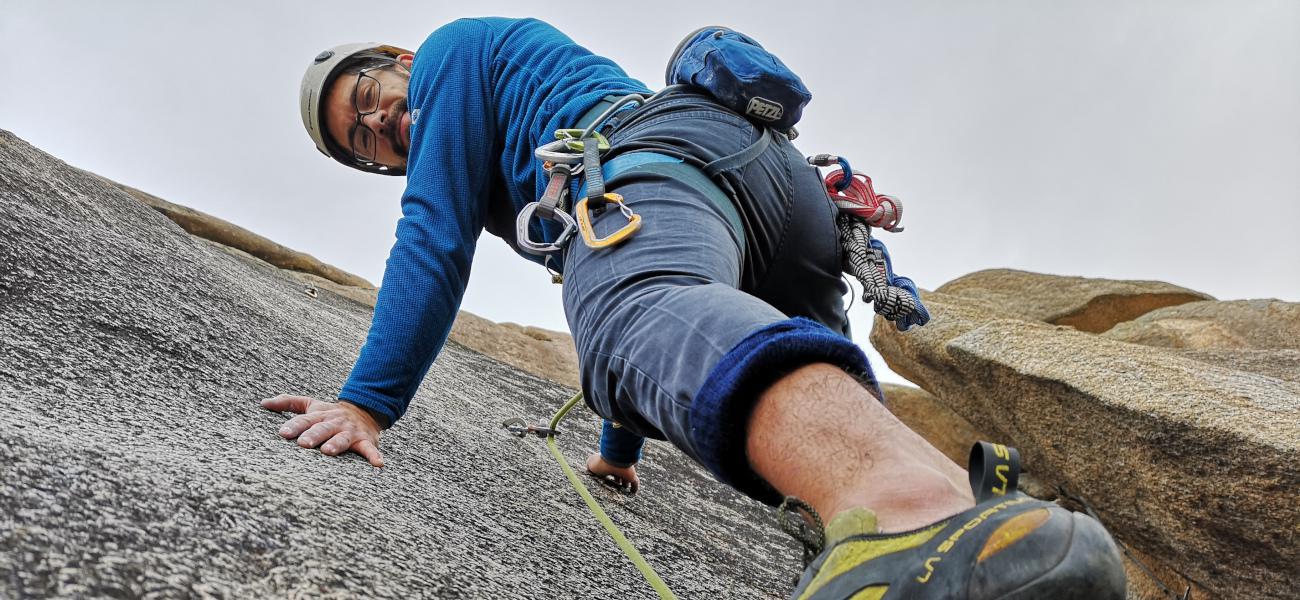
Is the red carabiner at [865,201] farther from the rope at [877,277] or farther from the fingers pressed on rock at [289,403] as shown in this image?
the fingers pressed on rock at [289,403]

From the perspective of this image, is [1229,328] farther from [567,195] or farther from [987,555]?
[987,555]

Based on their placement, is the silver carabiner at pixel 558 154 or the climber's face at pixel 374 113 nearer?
the silver carabiner at pixel 558 154

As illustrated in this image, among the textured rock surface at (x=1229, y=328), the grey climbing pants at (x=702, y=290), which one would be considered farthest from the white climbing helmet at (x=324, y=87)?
the textured rock surface at (x=1229, y=328)

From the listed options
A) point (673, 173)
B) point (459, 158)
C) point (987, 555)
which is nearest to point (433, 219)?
point (459, 158)

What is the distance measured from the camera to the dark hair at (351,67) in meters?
3.76

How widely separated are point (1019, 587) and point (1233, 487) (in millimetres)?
4370

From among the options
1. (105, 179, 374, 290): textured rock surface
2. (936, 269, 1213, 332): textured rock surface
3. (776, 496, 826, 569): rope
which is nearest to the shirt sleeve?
(776, 496, 826, 569): rope

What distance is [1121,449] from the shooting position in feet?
16.6

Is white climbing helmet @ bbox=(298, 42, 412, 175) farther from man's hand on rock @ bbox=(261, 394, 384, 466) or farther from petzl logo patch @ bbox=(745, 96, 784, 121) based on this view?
petzl logo patch @ bbox=(745, 96, 784, 121)

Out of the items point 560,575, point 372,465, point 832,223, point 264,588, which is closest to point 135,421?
point 372,465

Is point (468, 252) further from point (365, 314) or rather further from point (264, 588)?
point (365, 314)

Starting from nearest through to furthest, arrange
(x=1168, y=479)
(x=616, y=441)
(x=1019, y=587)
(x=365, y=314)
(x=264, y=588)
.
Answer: (x=1019, y=587) → (x=264, y=588) → (x=616, y=441) → (x=1168, y=479) → (x=365, y=314)

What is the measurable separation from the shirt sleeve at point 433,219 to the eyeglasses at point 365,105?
2.25 feet

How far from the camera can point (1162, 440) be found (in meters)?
4.72
